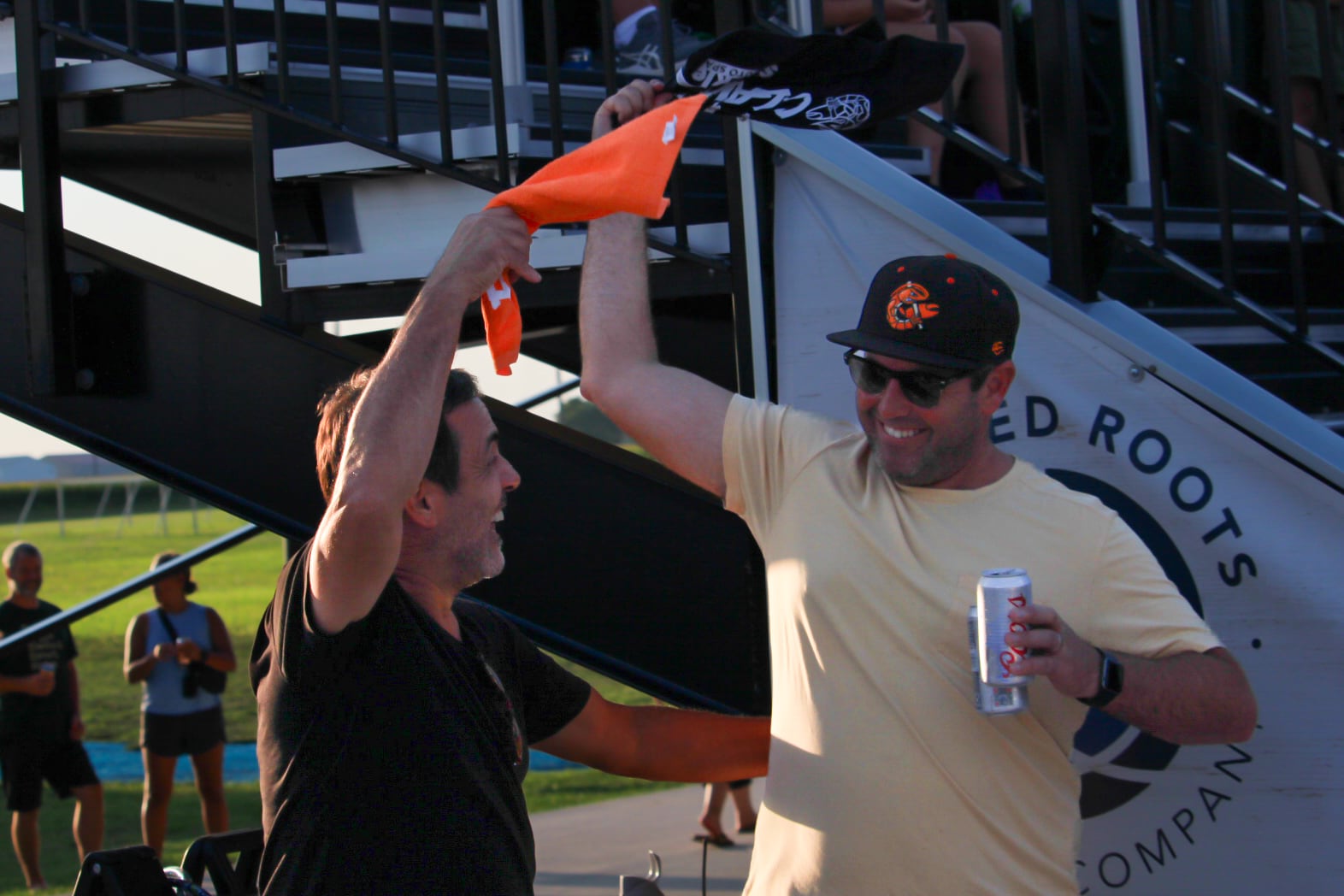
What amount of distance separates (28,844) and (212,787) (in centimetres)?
99

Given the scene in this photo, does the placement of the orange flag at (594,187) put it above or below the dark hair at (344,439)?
above

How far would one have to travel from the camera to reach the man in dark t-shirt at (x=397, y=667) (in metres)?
1.99

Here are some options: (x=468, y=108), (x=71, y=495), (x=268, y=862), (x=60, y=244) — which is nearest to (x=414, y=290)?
(x=468, y=108)

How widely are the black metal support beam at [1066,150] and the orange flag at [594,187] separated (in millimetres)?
746

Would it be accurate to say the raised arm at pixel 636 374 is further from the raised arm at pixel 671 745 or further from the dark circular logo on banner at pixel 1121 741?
the dark circular logo on banner at pixel 1121 741

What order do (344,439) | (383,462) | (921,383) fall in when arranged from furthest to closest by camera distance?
(921,383)
(344,439)
(383,462)

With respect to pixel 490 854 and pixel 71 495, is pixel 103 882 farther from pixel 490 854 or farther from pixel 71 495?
pixel 71 495

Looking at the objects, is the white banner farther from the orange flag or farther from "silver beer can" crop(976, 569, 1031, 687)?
"silver beer can" crop(976, 569, 1031, 687)

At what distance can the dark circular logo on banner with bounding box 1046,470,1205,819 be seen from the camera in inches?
105

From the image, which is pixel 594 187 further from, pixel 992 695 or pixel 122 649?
pixel 122 649

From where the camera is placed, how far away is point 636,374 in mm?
2561

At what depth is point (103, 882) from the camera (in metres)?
2.42

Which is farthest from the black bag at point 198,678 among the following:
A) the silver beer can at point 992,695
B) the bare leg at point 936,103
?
the silver beer can at point 992,695

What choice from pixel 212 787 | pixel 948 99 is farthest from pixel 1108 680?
pixel 212 787
